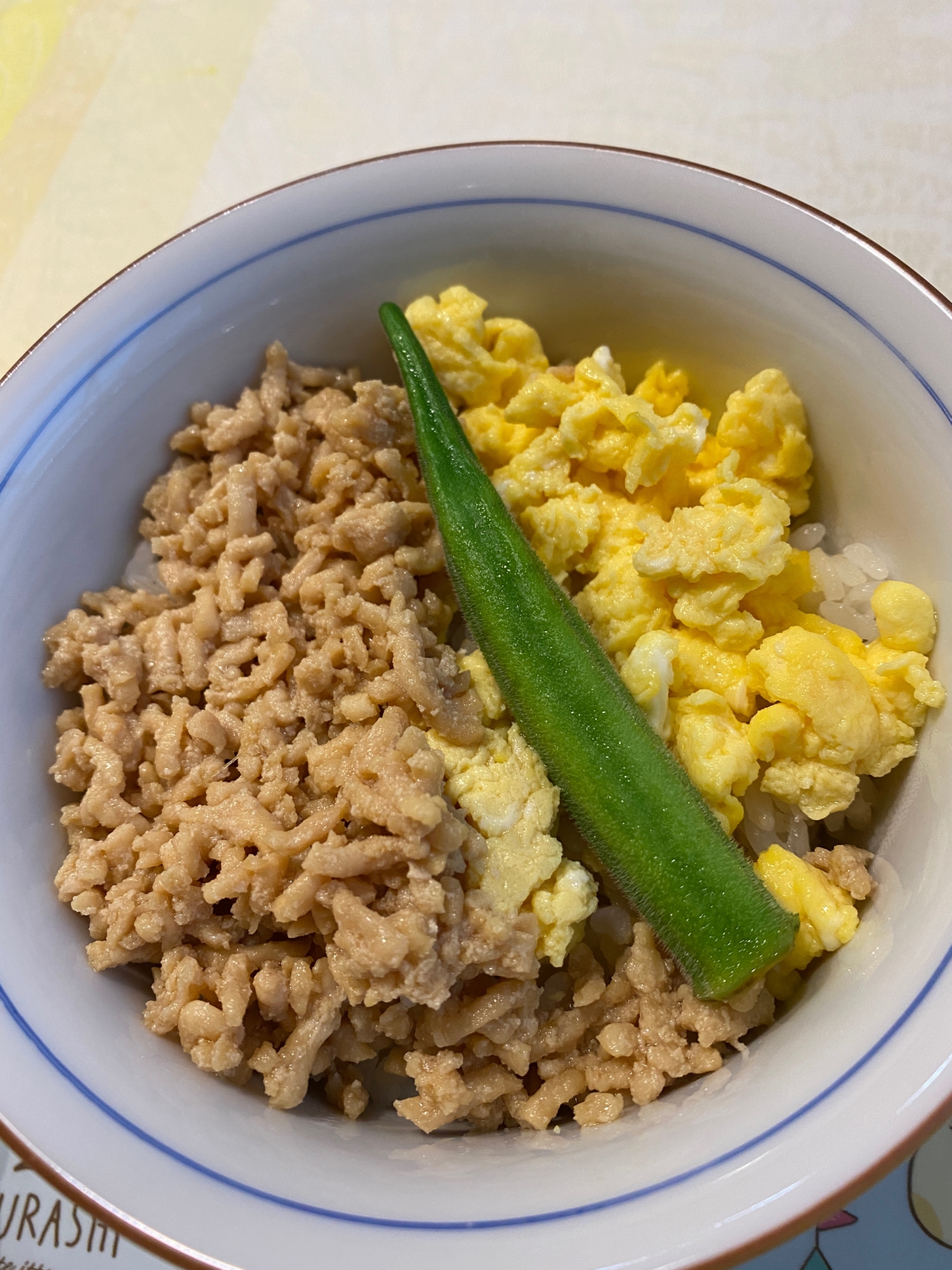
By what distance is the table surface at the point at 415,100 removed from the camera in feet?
6.87

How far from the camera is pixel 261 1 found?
2.48m

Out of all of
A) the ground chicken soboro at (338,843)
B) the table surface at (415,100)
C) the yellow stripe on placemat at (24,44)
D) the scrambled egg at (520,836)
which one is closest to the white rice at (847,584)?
the ground chicken soboro at (338,843)

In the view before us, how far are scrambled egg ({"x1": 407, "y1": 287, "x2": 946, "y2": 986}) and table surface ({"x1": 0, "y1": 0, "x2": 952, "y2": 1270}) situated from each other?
0.80 m

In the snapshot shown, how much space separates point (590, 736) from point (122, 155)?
212 cm

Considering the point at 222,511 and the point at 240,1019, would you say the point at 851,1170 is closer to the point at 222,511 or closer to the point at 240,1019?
the point at 240,1019

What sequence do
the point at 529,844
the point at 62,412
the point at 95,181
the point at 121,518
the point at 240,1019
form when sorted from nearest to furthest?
the point at 240,1019, the point at 529,844, the point at 62,412, the point at 121,518, the point at 95,181

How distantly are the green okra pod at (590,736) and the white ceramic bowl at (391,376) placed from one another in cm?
16

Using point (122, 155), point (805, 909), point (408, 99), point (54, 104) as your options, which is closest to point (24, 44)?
point (54, 104)

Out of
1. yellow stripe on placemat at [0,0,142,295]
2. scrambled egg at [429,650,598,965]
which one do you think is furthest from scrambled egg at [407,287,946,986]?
yellow stripe on placemat at [0,0,142,295]

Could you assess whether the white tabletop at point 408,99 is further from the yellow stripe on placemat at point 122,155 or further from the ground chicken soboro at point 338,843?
the ground chicken soboro at point 338,843

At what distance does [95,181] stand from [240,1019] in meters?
2.23

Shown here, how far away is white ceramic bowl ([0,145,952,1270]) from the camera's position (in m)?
1.06

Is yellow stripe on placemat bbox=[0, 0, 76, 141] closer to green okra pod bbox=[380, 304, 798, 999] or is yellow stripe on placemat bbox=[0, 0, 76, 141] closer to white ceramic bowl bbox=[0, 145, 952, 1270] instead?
white ceramic bowl bbox=[0, 145, 952, 1270]

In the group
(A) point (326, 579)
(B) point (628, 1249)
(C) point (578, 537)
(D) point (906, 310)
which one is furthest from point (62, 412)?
(B) point (628, 1249)
